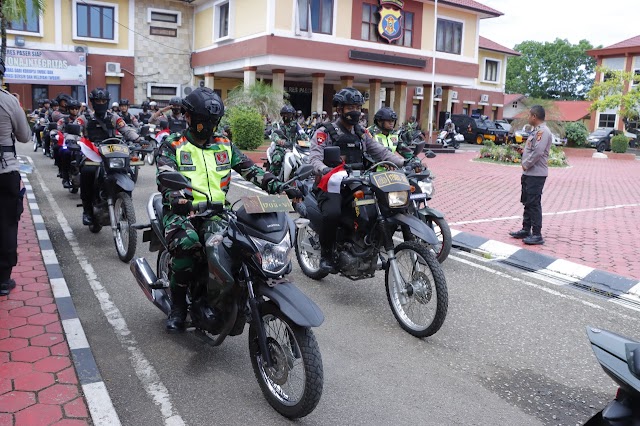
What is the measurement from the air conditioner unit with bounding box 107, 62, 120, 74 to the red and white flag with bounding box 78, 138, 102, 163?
2345cm

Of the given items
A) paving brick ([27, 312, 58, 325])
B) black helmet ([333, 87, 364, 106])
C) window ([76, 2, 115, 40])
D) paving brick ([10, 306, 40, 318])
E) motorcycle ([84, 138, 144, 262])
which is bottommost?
paving brick ([27, 312, 58, 325])

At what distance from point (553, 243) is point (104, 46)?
2665 cm

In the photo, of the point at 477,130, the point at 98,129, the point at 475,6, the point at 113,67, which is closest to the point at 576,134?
the point at 477,130

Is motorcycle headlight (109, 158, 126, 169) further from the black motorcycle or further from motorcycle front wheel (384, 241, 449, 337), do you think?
the black motorcycle

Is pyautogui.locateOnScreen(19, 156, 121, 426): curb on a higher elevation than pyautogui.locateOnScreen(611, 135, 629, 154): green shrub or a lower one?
lower

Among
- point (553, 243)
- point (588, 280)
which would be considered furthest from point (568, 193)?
point (588, 280)

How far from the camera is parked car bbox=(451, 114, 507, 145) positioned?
35.4 meters

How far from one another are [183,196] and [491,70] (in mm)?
45209

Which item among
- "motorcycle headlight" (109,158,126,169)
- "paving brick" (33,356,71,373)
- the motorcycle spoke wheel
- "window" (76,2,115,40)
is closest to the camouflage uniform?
"paving brick" (33,356,71,373)

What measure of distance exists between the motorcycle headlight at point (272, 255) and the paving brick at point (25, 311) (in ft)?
8.07

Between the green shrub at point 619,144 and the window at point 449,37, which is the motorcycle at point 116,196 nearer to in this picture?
the window at point 449,37

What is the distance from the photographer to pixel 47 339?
13.8 feet

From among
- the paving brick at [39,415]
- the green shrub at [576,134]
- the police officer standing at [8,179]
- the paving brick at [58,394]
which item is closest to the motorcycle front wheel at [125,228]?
the police officer standing at [8,179]

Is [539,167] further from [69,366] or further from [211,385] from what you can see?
[69,366]
